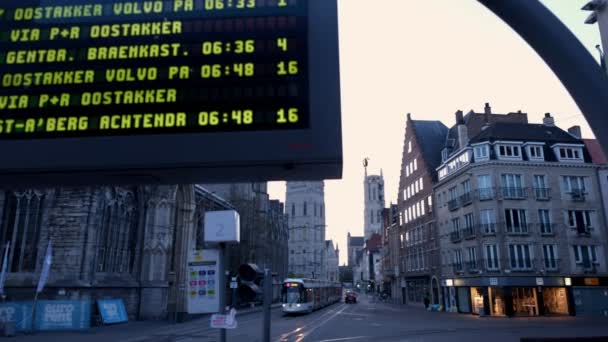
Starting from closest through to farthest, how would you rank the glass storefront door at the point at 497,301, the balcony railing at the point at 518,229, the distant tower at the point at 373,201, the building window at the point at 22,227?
the building window at the point at 22,227
the glass storefront door at the point at 497,301
the balcony railing at the point at 518,229
the distant tower at the point at 373,201

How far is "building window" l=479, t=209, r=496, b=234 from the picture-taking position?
38531 mm

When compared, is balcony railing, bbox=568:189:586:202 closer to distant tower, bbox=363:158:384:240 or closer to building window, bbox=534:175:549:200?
building window, bbox=534:175:549:200

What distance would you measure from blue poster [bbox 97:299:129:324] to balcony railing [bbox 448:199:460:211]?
30.2 metres

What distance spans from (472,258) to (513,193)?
22.2ft

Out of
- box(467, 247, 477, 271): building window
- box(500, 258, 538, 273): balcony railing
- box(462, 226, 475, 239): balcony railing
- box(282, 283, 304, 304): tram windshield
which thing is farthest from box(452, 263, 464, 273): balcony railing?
box(282, 283, 304, 304): tram windshield

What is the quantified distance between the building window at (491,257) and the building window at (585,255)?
661cm

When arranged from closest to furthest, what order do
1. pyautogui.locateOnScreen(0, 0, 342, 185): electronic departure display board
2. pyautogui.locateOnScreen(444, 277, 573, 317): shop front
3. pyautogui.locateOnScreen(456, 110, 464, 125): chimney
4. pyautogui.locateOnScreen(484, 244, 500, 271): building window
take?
pyautogui.locateOnScreen(0, 0, 342, 185): electronic departure display board < pyautogui.locateOnScreen(444, 277, 573, 317): shop front < pyautogui.locateOnScreen(484, 244, 500, 271): building window < pyautogui.locateOnScreen(456, 110, 464, 125): chimney

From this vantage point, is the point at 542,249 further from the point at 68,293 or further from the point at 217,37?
the point at 217,37

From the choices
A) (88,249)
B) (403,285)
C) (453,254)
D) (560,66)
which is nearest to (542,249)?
(453,254)

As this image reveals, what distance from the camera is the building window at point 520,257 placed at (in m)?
37.4

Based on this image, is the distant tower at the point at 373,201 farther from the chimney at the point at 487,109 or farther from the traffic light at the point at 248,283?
the traffic light at the point at 248,283

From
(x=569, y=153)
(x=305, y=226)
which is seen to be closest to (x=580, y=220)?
(x=569, y=153)

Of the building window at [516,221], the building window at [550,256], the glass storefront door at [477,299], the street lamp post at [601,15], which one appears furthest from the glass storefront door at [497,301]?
the street lamp post at [601,15]

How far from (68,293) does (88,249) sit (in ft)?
9.30
